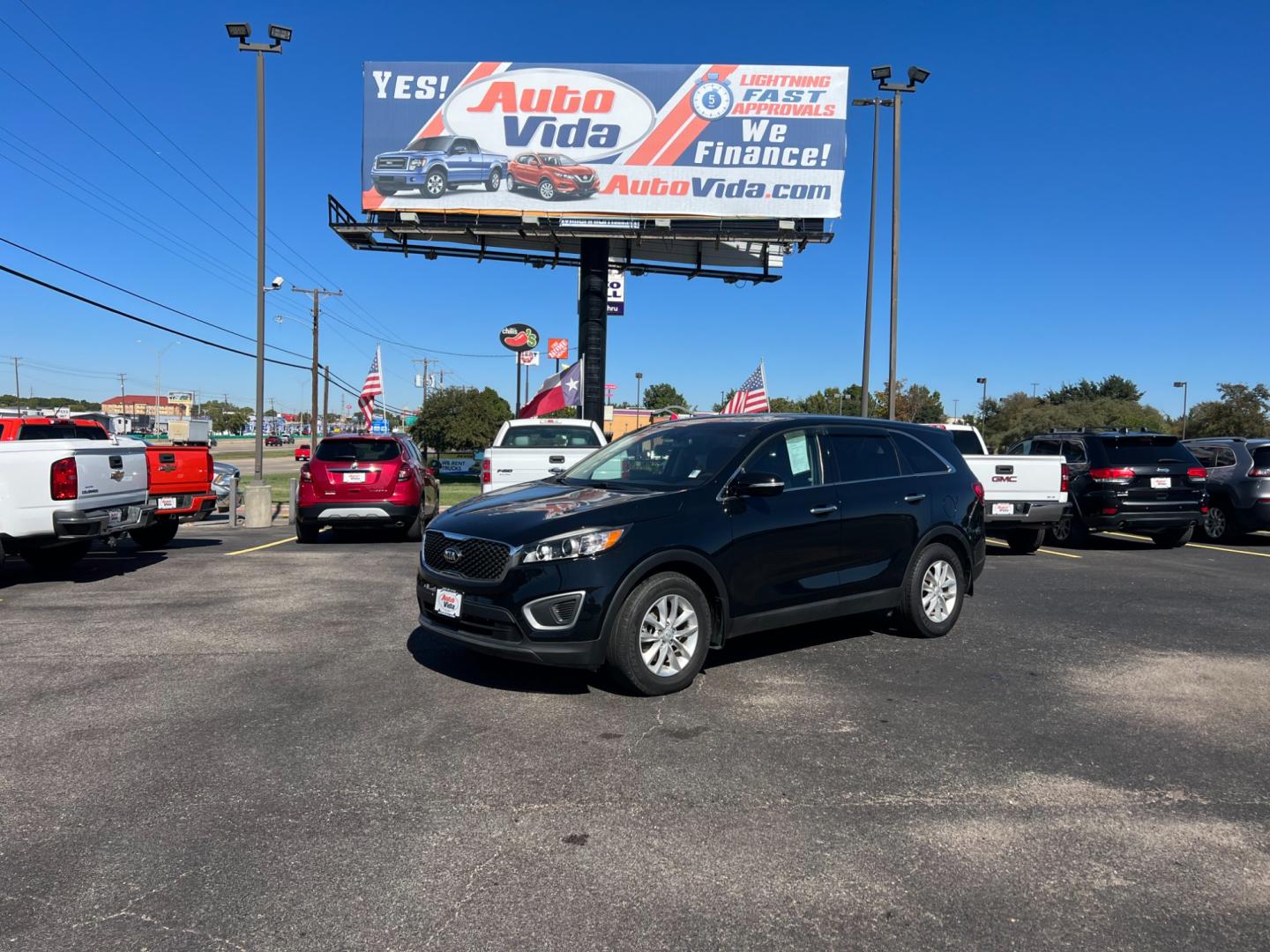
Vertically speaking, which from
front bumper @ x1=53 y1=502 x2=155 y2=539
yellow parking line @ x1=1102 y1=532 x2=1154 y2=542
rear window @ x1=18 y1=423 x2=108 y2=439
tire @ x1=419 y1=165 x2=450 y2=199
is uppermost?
tire @ x1=419 y1=165 x2=450 y2=199

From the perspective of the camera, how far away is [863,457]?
6.49 meters

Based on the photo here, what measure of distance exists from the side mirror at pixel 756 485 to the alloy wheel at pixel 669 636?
80cm

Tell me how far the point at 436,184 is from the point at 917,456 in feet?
68.8

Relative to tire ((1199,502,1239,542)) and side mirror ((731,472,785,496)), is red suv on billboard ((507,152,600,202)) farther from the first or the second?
side mirror ((731,472,785,496))

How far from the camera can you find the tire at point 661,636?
4.92 m

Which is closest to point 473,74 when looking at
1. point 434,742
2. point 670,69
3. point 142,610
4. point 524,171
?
point 524,171

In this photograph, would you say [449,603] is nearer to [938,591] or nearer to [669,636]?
[669,636]

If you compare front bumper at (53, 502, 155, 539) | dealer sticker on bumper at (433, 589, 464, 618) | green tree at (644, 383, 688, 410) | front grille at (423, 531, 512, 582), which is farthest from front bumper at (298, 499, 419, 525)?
green tree at (644, 383, 688, 410)

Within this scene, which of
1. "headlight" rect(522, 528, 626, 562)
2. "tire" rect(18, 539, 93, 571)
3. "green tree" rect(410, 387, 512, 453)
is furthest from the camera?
"green tree" rect(410, 387, 512, 453)

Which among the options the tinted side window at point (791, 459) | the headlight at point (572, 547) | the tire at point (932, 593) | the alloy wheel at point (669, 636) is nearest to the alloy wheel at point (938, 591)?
the tire at point (932, 593)

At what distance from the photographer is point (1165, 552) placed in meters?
12.8

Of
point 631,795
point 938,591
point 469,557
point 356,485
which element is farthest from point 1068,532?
point 631,795

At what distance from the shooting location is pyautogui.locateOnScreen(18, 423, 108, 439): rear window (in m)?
10.9

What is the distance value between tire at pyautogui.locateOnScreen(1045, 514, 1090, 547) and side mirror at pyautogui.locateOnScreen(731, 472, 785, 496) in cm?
914
